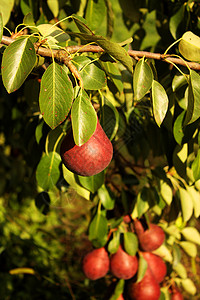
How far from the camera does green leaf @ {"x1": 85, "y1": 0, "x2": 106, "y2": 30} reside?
104cm

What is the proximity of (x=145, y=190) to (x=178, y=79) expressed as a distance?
45 cm

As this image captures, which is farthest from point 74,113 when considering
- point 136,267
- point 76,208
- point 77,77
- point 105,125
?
point 76,208

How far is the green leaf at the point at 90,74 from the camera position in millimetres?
660

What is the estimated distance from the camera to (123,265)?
1142mm

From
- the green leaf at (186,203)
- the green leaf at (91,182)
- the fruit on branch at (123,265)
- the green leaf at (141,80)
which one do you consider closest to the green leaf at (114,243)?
the fruit on branch at (123,265)

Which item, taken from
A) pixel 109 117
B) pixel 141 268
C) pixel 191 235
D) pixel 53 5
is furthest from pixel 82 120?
pixel 191 235

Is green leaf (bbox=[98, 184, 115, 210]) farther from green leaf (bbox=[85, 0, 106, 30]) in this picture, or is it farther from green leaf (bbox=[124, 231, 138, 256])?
green leaf (bbox=[85, 0, 106, 30])

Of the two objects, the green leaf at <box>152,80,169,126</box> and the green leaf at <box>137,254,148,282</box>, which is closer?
the green leaf at <box>152,80,169,126</box>

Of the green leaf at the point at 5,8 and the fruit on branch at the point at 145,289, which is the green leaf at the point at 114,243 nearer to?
the fruit on branch at the point at 145,289

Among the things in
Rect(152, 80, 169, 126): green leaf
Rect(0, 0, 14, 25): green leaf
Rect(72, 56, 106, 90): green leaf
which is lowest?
Rect(152, 80, 169, 126): green leaf

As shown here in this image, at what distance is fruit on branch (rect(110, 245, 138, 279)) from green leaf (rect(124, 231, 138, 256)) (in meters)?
0.03

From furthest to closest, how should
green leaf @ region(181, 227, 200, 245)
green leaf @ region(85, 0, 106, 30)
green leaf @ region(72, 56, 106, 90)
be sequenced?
green leaf @ region(181, 227, 200, 245)
green leaf @ region(85, 0, 106, 30)
green leaf @ region(72, 56, 106, 90)

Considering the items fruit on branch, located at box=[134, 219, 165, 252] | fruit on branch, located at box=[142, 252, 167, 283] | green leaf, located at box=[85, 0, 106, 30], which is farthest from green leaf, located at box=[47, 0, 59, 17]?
fruit on branch, located at box=[142, 252, 167, 283]

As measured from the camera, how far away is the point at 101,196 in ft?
3.61
